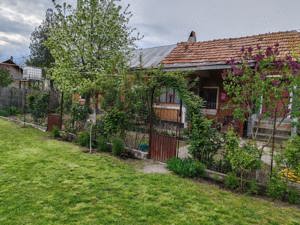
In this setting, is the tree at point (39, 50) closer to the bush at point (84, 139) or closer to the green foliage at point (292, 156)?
the bush at point (84, 139)

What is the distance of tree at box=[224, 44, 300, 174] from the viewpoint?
498 centimetres

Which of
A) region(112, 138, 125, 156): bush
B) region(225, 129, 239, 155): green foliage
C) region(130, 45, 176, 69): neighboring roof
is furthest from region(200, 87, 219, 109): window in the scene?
region(225, 129, 239, 155): green foliage

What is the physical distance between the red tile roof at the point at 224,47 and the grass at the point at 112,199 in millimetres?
6390

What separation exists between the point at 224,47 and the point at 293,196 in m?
8.32

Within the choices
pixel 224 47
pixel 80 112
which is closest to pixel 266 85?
pixel 80 112

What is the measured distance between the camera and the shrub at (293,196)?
468 centimetres

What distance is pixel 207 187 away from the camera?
535 centimetres

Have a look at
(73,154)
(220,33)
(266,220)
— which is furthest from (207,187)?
(220,33)

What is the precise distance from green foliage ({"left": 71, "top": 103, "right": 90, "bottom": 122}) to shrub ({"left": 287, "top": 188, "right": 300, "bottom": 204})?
713 centimetres

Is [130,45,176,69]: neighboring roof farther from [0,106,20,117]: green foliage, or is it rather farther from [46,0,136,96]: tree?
[0,106,20,117]: green foliage

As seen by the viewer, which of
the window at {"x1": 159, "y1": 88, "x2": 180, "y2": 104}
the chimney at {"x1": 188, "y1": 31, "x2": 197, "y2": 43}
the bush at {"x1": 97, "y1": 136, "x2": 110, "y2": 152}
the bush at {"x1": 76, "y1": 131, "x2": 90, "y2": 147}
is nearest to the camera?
the bush at {"x1": 97, "y1": 136, "x2": 110, "y2": 152}

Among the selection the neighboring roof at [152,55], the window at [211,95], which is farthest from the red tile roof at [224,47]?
the neighboring roof at [152,55]

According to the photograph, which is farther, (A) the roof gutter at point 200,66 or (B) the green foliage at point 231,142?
(A) the roof gutter at point 200,66

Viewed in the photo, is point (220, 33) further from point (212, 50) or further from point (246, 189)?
point (246, 189)
